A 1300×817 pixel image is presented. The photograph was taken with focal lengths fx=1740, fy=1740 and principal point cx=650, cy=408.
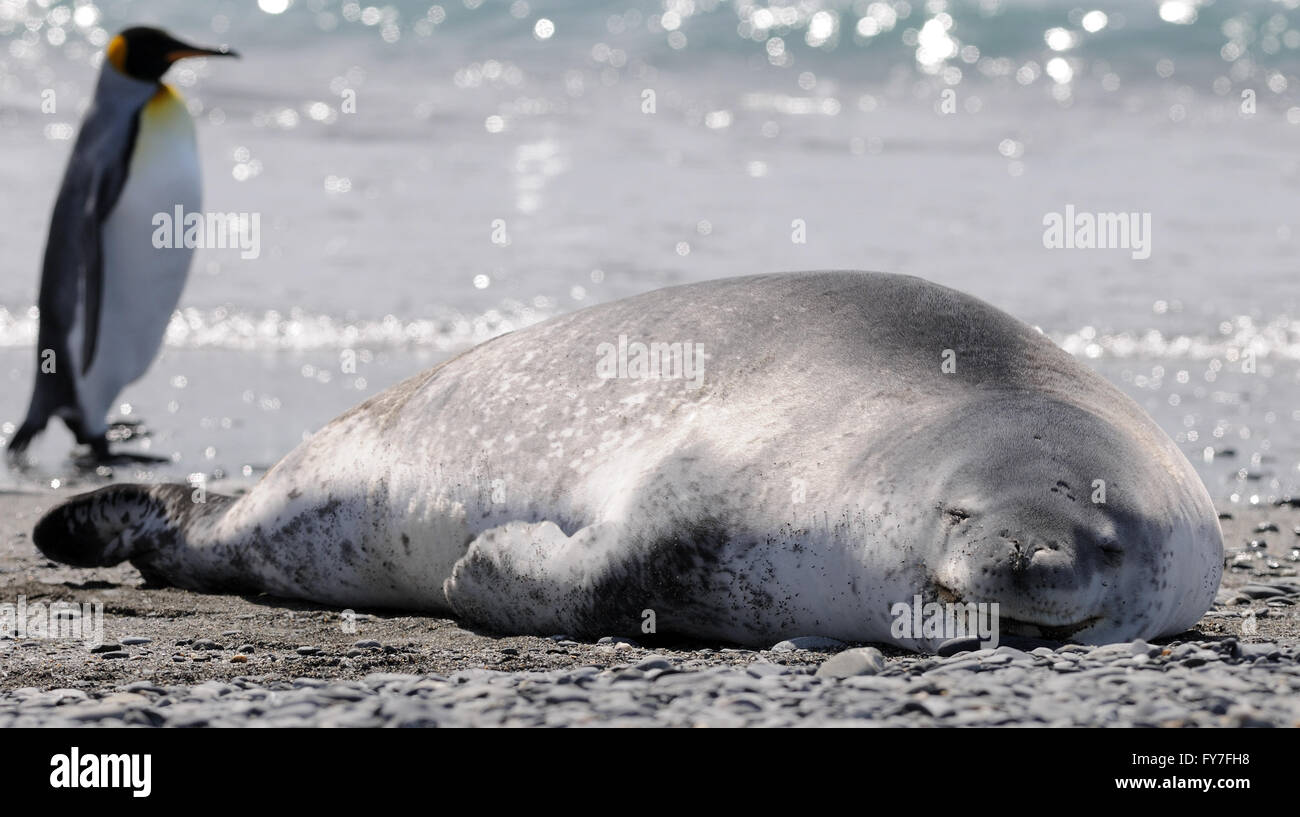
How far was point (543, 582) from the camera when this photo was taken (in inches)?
177

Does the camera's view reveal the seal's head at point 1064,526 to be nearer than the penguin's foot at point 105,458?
Yes

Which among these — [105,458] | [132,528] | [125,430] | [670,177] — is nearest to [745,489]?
[132,528]

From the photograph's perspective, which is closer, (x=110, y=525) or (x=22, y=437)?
(x=110, y=525)

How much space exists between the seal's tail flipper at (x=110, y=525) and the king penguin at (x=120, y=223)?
3.12 metres

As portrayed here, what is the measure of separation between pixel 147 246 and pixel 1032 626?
23.1 ft

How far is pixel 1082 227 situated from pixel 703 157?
4.62 m

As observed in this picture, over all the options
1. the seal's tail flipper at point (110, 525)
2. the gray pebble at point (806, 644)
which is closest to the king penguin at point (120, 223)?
the seal's tail flipper at point (110, 525)

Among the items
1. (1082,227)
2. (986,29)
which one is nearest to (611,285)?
(1082,227)

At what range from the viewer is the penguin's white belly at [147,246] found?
9352 millimetres

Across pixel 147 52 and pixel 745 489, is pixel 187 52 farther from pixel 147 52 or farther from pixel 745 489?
pixel 745 489

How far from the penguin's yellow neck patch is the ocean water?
1.59m

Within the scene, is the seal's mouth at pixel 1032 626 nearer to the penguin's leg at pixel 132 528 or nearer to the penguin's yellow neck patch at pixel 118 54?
the penguin's leg at pixel 132 528

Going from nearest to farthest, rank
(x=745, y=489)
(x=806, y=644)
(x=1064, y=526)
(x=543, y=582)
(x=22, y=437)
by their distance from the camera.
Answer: (x=1064, y=526)
(x=806, y=644)
(x=745, y=489)
(x=543, y=582)
(x=22, y=437)

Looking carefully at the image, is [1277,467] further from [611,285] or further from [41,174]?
[41,174]
